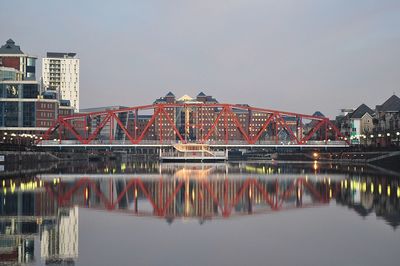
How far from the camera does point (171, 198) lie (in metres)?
38.8

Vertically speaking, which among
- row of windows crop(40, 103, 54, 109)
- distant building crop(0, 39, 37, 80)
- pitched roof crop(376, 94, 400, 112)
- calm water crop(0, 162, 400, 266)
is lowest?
calm water crop(0, 162, 400, 266)

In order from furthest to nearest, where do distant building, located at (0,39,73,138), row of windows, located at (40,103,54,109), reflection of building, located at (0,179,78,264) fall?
row of windows, located at (40,103,54,109) < distant building, located at (0,39,73,138) < reflection of building, located at (0,179,78,264)

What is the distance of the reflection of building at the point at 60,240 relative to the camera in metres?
18.8

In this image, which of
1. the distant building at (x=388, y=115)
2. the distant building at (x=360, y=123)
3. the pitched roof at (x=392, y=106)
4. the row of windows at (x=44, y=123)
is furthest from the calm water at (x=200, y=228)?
the distant building at (x=360, y=123)

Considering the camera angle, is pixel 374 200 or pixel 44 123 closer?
pixel 374 200

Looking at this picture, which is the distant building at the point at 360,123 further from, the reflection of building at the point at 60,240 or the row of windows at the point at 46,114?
the reflection of building at the point at 60,240

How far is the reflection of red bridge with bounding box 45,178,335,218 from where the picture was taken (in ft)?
107

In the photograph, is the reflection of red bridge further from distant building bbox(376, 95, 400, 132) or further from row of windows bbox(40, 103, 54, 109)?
row of windows bbox(40, 103, 54, 109)

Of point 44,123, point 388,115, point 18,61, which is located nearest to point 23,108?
point 44,123

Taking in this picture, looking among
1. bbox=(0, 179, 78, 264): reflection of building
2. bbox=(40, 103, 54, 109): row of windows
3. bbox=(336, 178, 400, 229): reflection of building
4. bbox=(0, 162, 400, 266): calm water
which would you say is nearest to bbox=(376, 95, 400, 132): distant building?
bbox=(336, 178, 400, 229): reflection of building

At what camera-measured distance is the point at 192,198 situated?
3856 cm

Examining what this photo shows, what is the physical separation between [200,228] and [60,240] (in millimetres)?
6609

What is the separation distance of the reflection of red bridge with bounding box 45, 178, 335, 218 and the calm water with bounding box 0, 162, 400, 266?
0.07 meters

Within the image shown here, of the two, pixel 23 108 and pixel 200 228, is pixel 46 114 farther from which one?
pixel 200 228
